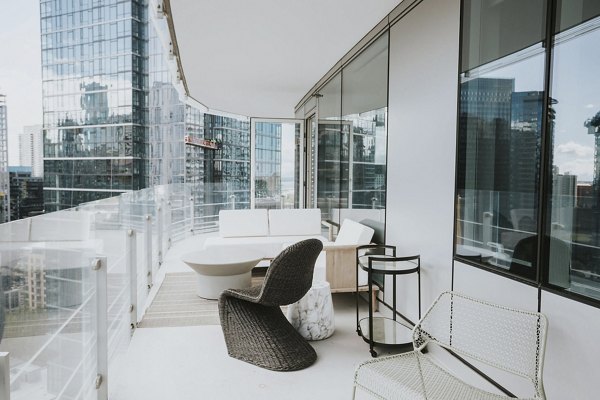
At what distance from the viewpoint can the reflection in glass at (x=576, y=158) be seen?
6.03 feet

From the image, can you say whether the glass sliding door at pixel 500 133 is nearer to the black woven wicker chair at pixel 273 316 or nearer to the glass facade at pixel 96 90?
the black woven wicker chair at pixel 273 316

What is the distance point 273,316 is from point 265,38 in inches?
116

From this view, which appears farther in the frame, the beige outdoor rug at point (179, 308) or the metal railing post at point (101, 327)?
the beige outdoor rug at point (179, 308)

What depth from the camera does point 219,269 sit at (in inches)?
172

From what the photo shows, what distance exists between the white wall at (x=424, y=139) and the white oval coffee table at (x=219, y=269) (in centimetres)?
161

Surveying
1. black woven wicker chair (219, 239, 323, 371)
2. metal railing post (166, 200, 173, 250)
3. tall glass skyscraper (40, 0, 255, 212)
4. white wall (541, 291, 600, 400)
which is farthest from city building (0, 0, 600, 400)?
tall glass skyscraper (40, 0, 255, 212)

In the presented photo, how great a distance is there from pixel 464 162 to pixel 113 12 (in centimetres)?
860

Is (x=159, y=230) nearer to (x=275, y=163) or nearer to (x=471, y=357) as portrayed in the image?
(x=275, y=163)

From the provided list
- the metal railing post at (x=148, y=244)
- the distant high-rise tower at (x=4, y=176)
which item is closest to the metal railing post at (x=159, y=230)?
the metal railing post at (x=148, y=244)

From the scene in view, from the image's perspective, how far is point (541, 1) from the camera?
2121mm

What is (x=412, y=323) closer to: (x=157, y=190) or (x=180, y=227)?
(x=157, y=190)

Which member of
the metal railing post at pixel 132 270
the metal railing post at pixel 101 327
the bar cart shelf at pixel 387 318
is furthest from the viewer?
the metal railing post at pixel 132 270

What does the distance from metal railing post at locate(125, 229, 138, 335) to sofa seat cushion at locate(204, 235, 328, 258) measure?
1570mm

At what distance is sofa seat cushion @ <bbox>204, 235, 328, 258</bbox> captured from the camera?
5.21 metres
